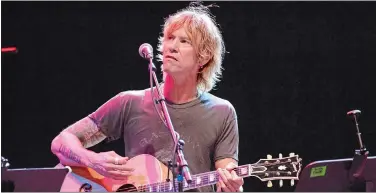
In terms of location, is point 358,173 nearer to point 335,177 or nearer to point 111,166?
point 335,177

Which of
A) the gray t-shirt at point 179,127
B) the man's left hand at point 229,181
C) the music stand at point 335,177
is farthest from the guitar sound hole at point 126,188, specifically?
the music stand at point 335,177

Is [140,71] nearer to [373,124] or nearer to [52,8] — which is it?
[52,8]

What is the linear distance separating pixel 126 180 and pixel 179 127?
461mm

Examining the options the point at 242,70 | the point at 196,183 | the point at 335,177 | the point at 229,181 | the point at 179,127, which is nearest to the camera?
the point at 335,177

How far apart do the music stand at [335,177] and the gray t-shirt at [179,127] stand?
2.45 ft

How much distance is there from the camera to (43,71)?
526 cm

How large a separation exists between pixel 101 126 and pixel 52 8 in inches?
62.6

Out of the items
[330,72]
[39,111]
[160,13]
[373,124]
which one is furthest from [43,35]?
[373,124]

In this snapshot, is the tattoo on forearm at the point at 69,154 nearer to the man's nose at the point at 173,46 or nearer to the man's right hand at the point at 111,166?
the man's right hand at the point at 111,166

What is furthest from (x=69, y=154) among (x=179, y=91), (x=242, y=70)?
(x=242, y=70)

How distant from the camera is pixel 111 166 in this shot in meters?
3.76

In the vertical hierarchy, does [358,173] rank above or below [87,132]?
below

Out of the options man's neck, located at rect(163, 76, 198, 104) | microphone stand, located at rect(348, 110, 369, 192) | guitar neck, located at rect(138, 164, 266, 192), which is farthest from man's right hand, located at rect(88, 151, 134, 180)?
microphone stand, located at rect(348, 110, 369, 192)

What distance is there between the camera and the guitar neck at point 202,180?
3.48 metres
